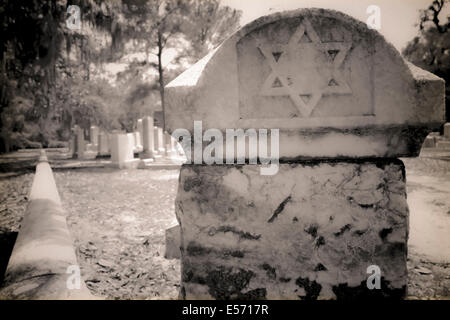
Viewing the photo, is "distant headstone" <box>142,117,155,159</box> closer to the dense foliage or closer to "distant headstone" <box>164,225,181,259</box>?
"distant headstone" <box>164,225,181,259</box>

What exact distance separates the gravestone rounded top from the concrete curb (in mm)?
843

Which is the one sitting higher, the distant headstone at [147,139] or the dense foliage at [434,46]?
the dense foliage at [434,46]

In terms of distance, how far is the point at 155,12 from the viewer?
595 inches

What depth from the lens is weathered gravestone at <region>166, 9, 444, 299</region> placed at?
1.04 meters

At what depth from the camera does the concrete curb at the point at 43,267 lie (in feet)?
3.80

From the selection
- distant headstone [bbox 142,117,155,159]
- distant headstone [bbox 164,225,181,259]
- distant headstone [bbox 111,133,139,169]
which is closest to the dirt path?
distant headstone [bbox 164,225,181,259]

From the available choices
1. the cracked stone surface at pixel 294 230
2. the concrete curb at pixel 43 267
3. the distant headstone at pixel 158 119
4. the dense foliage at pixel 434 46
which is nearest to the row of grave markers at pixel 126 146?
the concrete curb at pixel 43 267

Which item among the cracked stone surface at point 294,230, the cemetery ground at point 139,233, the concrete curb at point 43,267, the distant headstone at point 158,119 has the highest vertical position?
the distant headstone at point 158,119

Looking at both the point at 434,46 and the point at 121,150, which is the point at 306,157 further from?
the point at 434,46

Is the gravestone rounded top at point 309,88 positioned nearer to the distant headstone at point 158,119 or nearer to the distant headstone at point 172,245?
the distant headstone at point 172,245

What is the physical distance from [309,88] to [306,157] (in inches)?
10.1

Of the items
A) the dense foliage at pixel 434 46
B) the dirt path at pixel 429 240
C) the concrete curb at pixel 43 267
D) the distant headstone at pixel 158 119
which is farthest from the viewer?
the distant headstone at pixel 158 119

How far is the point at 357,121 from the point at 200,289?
0.87m

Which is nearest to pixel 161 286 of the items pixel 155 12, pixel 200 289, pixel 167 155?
pixel 200 289
